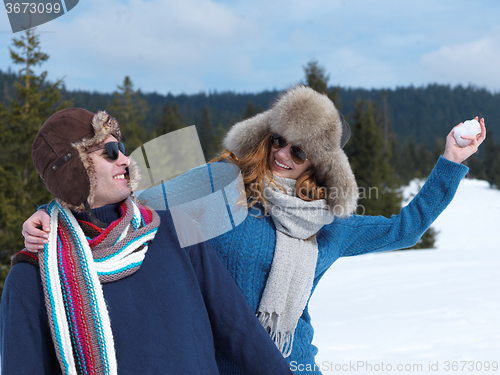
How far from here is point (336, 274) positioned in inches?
406

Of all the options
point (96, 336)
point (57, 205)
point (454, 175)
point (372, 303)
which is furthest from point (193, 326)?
point (372, 303)

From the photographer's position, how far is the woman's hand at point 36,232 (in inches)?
49.8

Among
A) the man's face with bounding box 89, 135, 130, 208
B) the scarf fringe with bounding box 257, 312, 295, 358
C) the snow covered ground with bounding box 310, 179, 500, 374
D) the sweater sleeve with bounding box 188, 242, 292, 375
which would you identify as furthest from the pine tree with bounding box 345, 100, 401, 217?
the man's face with bounding box 89, 135, 130, 208

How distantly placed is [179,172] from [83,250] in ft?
2.53

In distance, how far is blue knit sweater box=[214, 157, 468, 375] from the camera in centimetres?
200

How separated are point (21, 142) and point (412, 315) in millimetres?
11848

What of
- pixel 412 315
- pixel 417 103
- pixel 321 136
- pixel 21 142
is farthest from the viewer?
pixel 417 103

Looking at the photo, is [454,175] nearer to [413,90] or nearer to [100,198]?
[100,198]

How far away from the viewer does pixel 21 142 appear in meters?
13.2

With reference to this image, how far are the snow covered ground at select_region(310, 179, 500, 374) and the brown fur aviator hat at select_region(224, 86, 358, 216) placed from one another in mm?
2878

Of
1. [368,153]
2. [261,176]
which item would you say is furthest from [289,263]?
[368,153]

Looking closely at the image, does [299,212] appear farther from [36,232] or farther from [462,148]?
[36,232]

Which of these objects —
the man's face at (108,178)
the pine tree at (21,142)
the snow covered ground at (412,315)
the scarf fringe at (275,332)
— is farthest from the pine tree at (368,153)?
the man's face at (108,178)

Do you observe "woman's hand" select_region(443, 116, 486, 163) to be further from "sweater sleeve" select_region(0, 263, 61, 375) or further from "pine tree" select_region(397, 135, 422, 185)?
"pine tree" select_region(397, 135, 422, 185)
